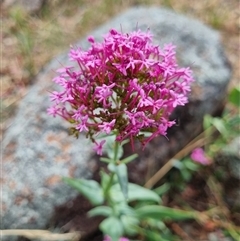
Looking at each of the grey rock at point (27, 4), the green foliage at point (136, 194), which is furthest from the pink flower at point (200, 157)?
the grey rock at point (27, 4)

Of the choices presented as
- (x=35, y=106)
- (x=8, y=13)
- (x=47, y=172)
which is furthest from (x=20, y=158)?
(x=8, y=13)

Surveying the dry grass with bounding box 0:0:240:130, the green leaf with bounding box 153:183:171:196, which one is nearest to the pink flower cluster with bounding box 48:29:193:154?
the green leaf with bounding box 153:183:171:196

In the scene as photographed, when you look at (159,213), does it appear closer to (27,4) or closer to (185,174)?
(185,174)

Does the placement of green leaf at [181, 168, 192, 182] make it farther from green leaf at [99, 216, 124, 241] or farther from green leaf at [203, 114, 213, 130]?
green leaf at [99, 216, 124, 241]

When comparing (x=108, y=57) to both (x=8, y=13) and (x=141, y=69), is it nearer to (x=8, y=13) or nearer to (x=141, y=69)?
(x=141, y=69)

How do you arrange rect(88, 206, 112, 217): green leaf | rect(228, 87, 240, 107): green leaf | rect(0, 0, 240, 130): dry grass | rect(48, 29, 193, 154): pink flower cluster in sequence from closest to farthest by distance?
rect(48, 29, 193, 154): pink flower cluster → rect(88, 206, 112, 217): green leaf → rect(228, 87, 240, 107): green leaf → rect(0, 0, 240, 130): dry grass

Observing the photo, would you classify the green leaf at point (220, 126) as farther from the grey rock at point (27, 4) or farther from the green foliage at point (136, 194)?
the grey rock at point (27, 4)
